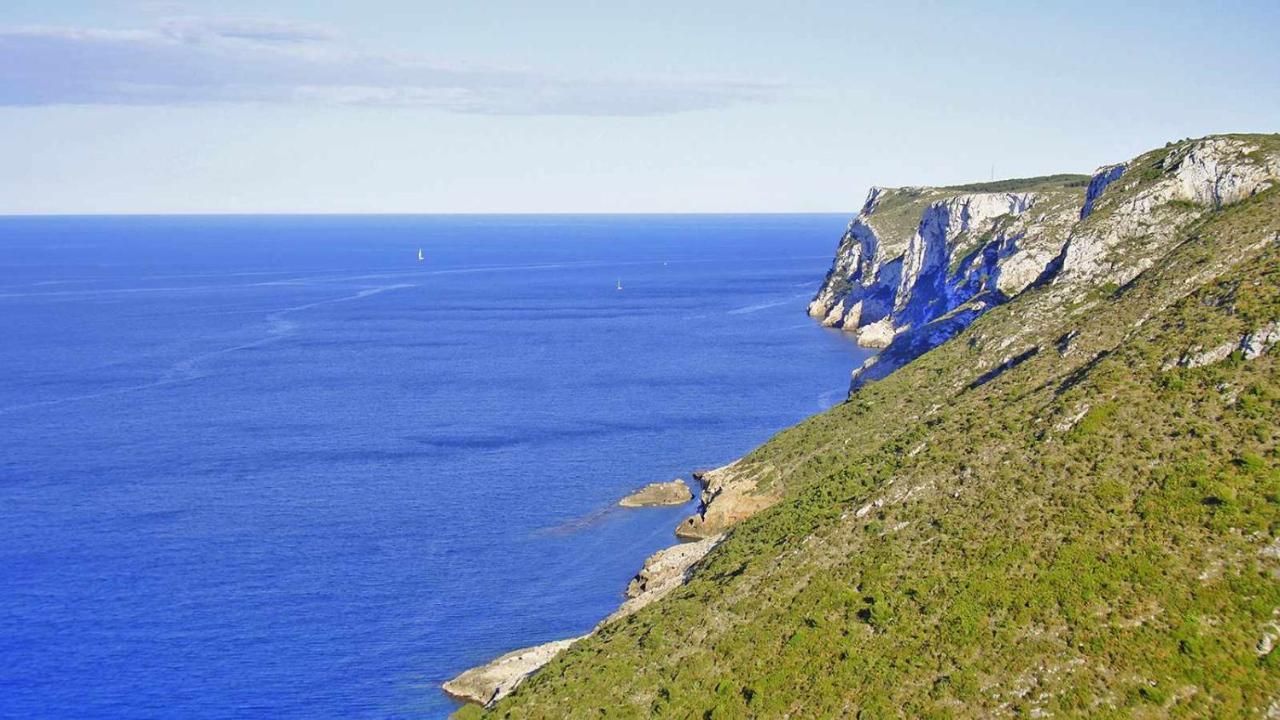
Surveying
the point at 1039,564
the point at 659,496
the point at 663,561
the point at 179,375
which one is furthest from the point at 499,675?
the point at 179,375

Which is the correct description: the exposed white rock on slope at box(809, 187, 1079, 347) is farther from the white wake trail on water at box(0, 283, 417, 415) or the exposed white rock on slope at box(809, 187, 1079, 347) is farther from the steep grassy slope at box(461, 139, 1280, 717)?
the white wake trail on water at box(0, 283, 417, 415)

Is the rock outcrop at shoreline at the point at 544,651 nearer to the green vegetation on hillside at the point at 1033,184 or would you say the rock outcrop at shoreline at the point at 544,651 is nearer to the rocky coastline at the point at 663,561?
the rocky coastline at the point at 663,561

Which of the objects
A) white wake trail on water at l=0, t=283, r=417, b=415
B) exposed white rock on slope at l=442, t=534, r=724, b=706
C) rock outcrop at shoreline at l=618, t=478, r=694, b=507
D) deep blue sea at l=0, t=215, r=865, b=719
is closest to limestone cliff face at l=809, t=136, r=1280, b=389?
deep blue sea at l=0, t=215, r=865, b=719

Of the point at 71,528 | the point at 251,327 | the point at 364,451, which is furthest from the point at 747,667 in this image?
the point at 251,327

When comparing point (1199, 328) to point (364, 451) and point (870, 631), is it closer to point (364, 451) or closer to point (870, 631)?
point (870, 631)

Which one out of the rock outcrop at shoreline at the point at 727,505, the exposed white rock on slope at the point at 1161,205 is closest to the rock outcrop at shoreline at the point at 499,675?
the rock outcrop at shoreline at the point at 727,505
